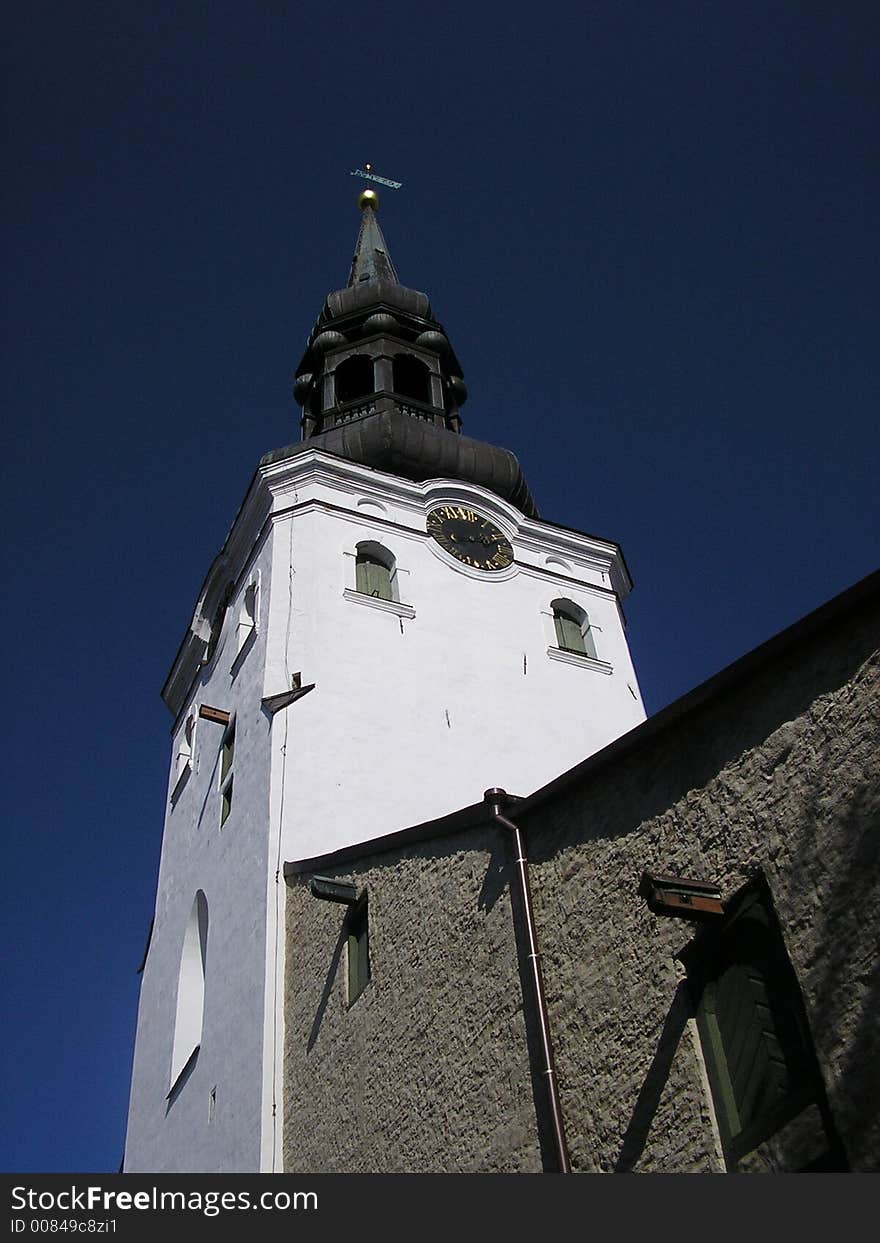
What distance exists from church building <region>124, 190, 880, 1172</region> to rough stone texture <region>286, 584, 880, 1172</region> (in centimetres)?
2

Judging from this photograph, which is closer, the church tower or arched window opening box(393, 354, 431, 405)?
the church tower

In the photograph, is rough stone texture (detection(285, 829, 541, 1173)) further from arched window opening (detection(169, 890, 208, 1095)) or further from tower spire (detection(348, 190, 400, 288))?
tower spire (detection(348, 190, 400, 288))

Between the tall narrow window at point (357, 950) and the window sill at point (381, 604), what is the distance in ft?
21.4

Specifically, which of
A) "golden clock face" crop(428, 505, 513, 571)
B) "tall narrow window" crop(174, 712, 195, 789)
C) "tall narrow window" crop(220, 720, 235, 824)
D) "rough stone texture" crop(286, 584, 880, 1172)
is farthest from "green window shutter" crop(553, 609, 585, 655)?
"rough stone texture" crop(286, 584, 880, 1172)

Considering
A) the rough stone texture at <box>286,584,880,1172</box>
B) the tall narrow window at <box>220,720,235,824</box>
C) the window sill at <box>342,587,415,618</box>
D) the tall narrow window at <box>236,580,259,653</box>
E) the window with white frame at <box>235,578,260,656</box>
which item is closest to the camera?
the rough stone texture at <box>286,584,880,1172</box>

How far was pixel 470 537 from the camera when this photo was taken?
19250 mm

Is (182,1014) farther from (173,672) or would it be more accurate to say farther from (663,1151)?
(663,1151)

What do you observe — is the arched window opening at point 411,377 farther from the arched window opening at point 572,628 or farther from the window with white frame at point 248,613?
the window with white frame at point 248,613

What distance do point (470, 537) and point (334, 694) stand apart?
5.09 m

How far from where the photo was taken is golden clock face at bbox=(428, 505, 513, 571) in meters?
18.8

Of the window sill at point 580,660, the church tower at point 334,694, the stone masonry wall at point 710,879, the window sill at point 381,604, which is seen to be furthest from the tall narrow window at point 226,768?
the stone masonry wall at point 710,879

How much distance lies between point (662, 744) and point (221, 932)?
23.8ft

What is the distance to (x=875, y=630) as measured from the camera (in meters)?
6.59

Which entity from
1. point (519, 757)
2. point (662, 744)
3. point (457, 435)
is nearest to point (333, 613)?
point (519, 757)
